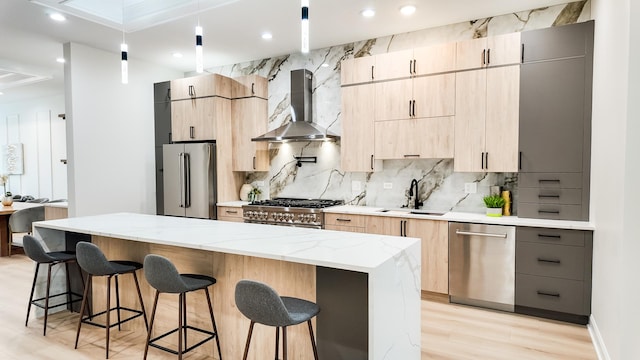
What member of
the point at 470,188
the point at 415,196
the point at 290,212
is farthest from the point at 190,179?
the point at 470,188

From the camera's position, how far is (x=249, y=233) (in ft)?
8.87

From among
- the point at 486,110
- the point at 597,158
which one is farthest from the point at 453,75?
the point at 597,158

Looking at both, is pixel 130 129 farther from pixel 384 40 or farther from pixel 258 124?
pixel 384 40

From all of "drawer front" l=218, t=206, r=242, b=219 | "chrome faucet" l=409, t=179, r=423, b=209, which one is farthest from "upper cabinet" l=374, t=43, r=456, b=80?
"drawer front" l=218, t=206, r=242, b=219

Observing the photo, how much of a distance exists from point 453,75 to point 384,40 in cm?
113

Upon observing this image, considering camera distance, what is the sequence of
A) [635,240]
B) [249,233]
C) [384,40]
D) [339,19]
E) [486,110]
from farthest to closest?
1. [384,40]
2. [339,19]
3. [486,110]
4. [249,233]
5. [635,240]

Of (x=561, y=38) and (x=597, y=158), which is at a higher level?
(x=561, y=38)

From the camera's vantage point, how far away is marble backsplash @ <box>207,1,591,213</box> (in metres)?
4.01

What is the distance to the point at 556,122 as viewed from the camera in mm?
3445

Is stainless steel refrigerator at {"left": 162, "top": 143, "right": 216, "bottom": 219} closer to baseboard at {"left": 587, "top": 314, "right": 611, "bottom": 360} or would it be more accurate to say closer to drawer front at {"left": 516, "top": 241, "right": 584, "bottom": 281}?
drawer front at {"left": 516, "top": 241, "right": 584, "bottom": 281}

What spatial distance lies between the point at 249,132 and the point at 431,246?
3016mm

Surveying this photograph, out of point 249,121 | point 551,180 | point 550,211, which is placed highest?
point 249,121

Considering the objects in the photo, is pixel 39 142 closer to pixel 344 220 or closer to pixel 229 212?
pixel 229 212

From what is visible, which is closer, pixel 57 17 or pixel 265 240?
→ pixel 265 240
